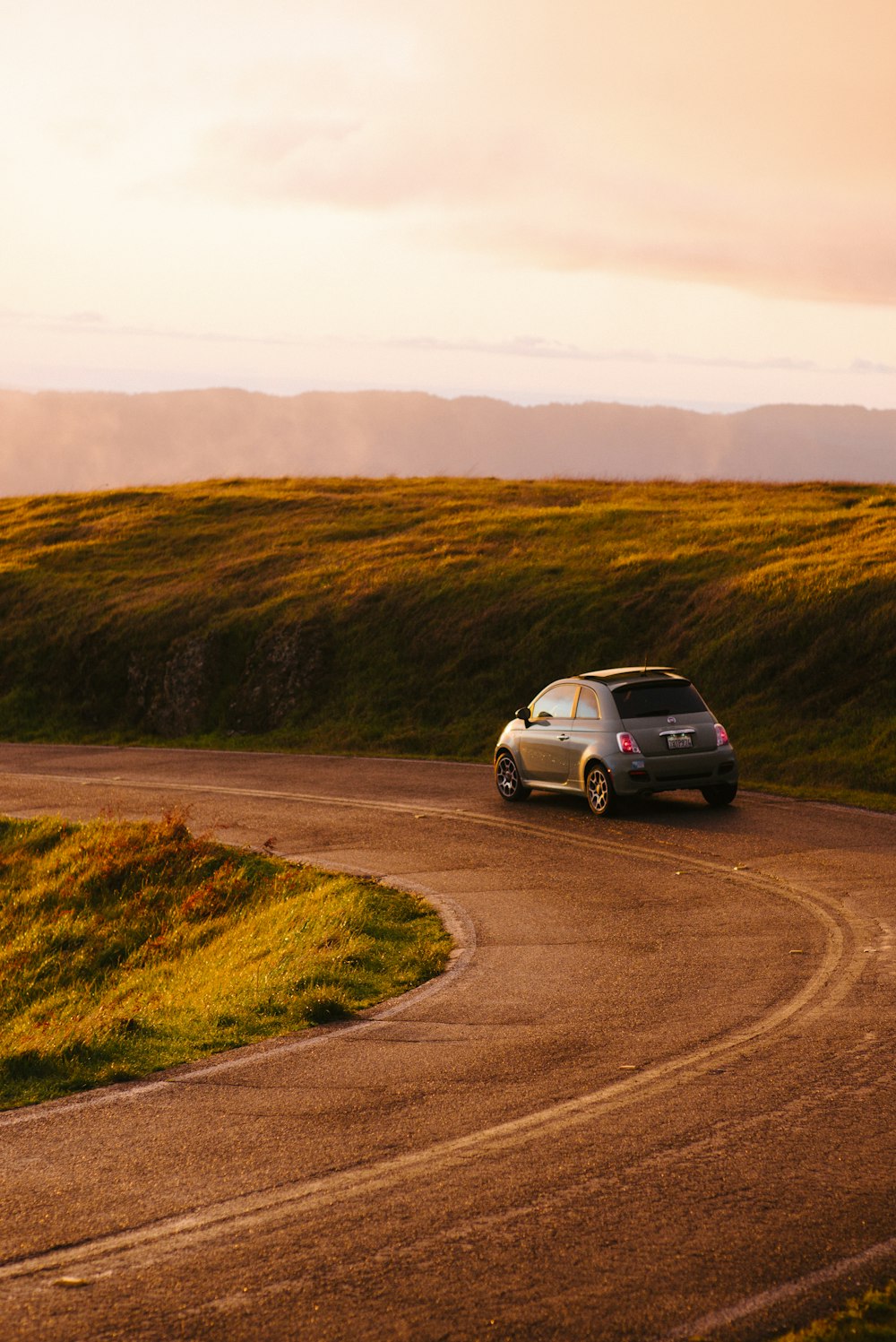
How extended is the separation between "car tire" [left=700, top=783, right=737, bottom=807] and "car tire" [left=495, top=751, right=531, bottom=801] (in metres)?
2.75

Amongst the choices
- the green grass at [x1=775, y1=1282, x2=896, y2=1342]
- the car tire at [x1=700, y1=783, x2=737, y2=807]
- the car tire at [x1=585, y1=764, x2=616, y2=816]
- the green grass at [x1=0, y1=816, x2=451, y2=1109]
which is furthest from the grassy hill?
the green grass at [x1=775, y1=1282, x2=896, y2=1342]

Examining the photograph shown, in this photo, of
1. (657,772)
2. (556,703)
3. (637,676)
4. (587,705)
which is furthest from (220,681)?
(657,772)

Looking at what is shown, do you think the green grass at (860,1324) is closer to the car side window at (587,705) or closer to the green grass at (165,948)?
the green grass at (165,948)

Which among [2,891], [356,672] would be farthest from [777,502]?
[2,891]

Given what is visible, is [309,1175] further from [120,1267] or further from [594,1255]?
[594,1255]

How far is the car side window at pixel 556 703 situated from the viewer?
19125 millimetres

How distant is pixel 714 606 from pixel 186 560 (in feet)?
72.4

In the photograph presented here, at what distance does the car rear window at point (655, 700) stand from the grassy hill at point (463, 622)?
3134 mm

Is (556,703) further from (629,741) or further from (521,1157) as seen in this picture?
(521,1157)

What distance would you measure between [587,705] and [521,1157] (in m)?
12.8

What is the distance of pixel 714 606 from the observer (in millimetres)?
29859

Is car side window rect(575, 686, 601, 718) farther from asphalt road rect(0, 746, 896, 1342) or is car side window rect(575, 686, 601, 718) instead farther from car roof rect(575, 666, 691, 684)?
asphalt road rect(0, 746, 896, 1342)

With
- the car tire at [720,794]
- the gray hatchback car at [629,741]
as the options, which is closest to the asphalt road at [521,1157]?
the gray hatchback car at [629,741]

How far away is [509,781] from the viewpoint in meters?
20.1
